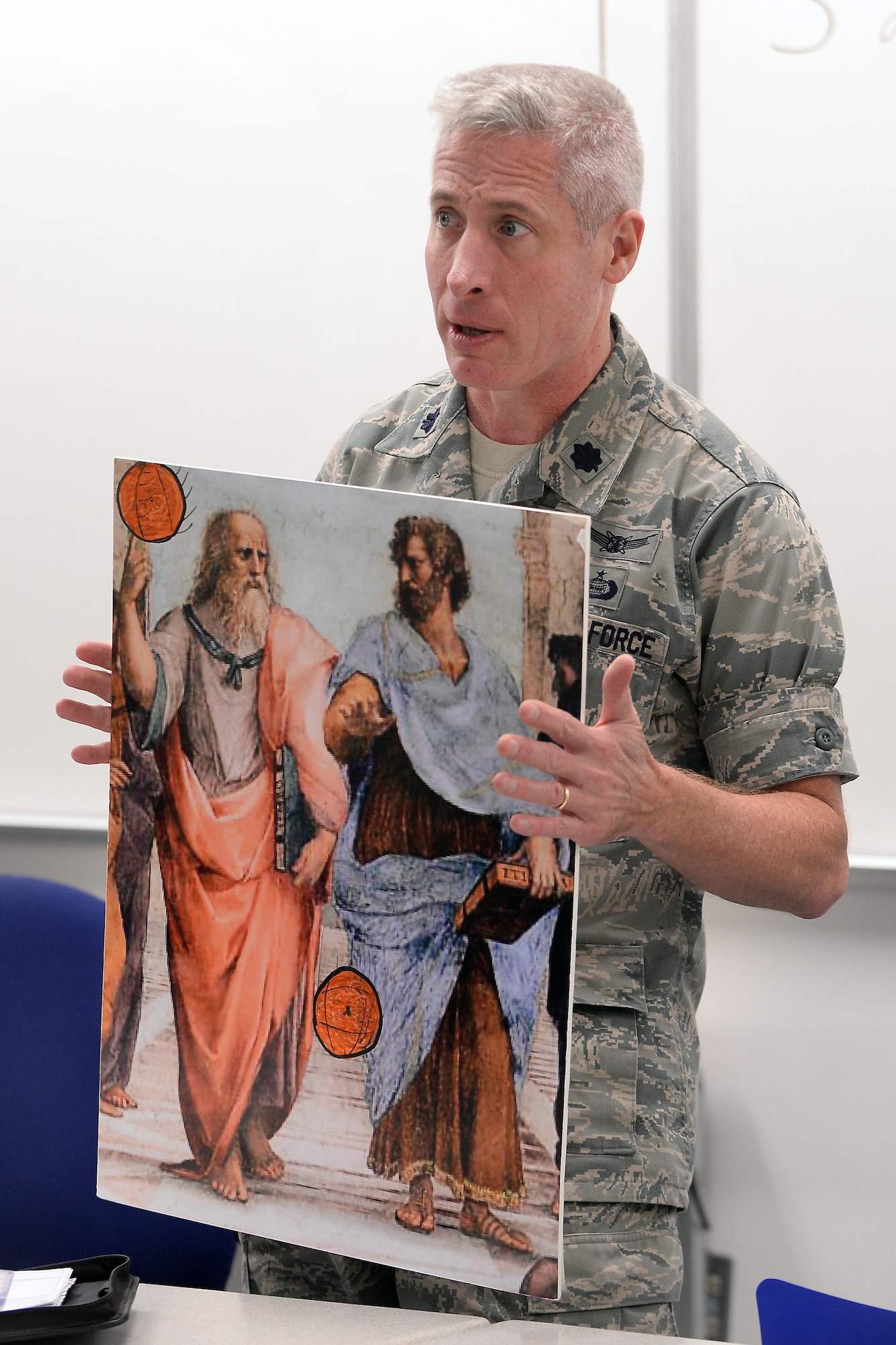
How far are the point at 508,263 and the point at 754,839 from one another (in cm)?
51

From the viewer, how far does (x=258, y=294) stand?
6.73ft

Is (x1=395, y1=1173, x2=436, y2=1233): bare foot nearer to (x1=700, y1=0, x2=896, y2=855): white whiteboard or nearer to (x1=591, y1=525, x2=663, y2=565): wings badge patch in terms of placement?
(x1=591, y1=525, x2=663, y2=565): wings badge patch

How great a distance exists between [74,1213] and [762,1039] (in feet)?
3.27

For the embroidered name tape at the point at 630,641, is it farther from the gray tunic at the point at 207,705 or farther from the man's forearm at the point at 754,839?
the gray tunic at the point at 207,705

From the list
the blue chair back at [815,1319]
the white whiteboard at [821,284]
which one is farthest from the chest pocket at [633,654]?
the white whiteboard at [821,284]

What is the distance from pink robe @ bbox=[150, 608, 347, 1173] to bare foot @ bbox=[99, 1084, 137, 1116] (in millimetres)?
52

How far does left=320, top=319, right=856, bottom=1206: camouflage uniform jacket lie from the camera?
1.00 m

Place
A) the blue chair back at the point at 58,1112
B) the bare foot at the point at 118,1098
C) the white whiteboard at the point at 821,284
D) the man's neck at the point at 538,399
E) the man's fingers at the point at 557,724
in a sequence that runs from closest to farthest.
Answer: the man's fingers at the point at 557,724, the bare foot at the point at 118,1098, the man's neck at the point at 538,399, the blue chair back at the point at 58,1112, the white whiteboard at the point at 821,284

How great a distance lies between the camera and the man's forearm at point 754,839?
0.86 m

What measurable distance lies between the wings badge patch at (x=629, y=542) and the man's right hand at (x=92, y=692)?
425 millimetres

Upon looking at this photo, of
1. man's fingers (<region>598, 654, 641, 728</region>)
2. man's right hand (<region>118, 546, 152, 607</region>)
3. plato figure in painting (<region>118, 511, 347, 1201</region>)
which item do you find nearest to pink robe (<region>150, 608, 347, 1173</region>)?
plato figure in painting (<region>118, 511, 347, 1201</region>)

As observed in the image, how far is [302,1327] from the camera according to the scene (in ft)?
3.06

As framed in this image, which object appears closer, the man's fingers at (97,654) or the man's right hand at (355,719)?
the man's right hand at (355,719)

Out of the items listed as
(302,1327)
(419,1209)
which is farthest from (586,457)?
(302,1327)
